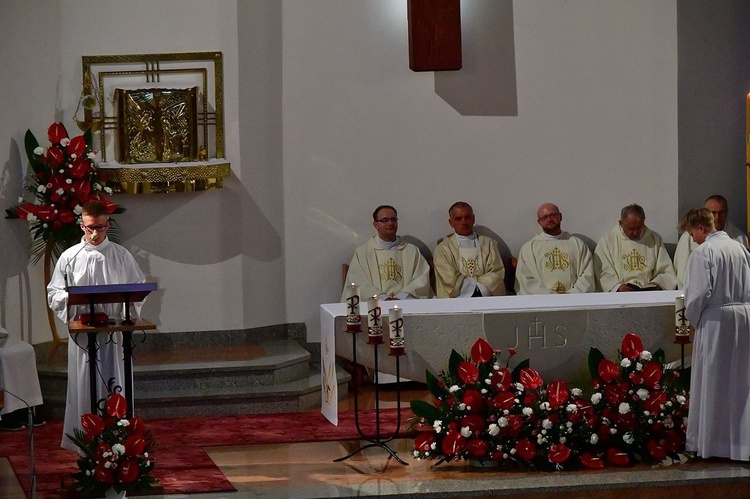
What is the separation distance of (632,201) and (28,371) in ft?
17.4

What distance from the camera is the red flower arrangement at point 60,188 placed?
8289 mm

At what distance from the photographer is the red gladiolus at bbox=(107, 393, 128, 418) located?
581 cm

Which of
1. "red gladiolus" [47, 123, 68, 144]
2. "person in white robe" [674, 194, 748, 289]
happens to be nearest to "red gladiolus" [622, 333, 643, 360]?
"person in white robe" [674, 194, 748, 289]

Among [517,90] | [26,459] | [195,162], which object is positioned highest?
[517,90]

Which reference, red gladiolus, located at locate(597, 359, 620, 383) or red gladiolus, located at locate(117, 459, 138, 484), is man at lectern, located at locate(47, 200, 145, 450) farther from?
red gladiolus, located at locate(597, 359, 620, 383)

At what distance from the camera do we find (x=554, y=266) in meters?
9.30

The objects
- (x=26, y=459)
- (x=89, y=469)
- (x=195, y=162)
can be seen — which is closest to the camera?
(x=89, y=469)

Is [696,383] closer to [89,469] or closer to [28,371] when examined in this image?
[89,469]

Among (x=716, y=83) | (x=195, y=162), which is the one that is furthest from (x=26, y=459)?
(x=716, y=83)

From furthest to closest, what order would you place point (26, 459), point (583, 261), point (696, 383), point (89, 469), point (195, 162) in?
point (583, 261) < point (195, 162) < point (26, 459) < point (696, 383) < point (89, 469)

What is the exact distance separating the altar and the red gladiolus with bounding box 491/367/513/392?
1.39ft

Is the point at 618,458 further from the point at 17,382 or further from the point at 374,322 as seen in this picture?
the point at 17,382

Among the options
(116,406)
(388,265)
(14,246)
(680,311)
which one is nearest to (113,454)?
(116,406)

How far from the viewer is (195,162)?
8766 millimetres
